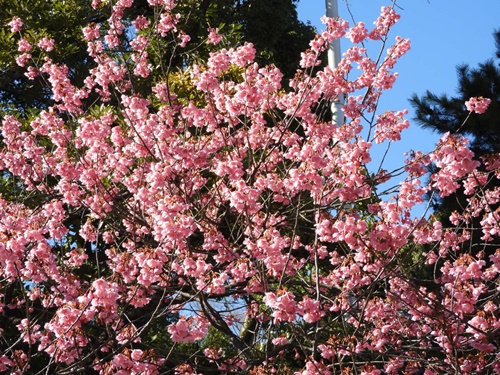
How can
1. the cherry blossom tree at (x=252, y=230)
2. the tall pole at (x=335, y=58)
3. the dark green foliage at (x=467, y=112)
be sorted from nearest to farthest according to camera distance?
1. the cherry blossom tree at (x=252, y=230)
2. the tall pole at (x=335, y=58)
3. the dark green foliage at (x=467, y=112)

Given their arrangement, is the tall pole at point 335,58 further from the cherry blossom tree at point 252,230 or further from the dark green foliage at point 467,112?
the dark green foliage at point 467,112

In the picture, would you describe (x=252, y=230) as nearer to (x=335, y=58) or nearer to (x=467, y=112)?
(x=335, y=58)

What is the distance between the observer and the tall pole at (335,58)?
7800mm

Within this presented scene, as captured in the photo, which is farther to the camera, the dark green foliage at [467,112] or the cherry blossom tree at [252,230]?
the dark green foliage at [467,112]

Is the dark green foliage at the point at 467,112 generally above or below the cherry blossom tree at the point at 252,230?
above

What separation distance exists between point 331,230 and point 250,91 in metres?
1.27

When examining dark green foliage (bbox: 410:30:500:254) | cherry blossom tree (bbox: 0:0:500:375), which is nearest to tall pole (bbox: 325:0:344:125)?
cherry blossom tree (bbox: 0:0:500:375)

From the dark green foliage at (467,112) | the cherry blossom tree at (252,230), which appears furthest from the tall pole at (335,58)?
the dark green foliage at (467,112)

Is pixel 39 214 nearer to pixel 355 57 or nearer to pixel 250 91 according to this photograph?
pixel 250 91

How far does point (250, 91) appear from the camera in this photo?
5.15 metres

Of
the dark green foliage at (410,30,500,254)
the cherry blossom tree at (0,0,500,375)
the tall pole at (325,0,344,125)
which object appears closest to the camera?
the cherry blossom tree at (0,0,500,375)

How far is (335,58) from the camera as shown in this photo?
8.45 meters

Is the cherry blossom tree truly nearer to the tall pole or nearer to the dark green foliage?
the tall pole

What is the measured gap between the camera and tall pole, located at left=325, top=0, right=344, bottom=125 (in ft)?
25.6
